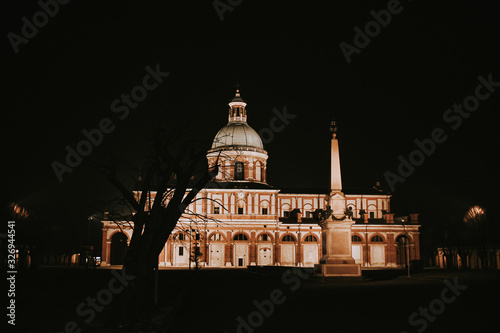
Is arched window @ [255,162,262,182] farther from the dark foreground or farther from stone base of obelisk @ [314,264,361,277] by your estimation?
the dark foreground

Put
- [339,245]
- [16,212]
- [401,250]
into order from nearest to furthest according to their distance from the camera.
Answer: [339,245]
[16,212]
[401,250]

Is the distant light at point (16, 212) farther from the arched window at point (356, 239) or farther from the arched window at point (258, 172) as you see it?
the arched window at point (356, 239)

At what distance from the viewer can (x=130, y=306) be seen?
43.8 ft

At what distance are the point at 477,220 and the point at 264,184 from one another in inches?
1312

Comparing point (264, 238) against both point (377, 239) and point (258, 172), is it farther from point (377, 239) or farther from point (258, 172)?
point (377, 239)

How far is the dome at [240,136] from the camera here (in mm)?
87312

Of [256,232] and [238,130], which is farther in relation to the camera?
[238,130]

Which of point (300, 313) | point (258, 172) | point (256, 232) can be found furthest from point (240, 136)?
point (300, 313)

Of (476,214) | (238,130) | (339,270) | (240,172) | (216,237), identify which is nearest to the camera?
(339,270)

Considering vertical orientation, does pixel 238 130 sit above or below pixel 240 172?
above

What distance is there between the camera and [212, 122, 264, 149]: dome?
286 ft

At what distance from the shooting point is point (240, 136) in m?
87.9

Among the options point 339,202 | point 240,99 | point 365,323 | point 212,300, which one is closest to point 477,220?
point 339,202

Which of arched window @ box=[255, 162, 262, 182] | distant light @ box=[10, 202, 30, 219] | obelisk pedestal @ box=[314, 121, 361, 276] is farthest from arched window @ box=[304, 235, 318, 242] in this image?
obelisk pedestal @ box=[314, 121, 361, 276]
